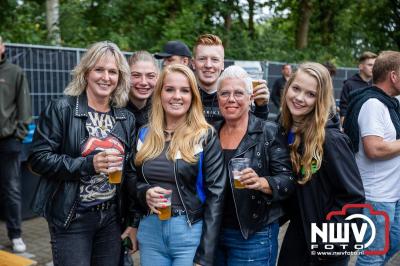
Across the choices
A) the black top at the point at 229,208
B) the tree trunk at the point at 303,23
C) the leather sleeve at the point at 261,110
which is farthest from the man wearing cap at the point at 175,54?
the tree trunk at the point at 303,23

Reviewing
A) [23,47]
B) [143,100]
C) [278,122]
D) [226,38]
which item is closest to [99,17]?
[226,38]

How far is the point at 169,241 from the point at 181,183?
358 mm

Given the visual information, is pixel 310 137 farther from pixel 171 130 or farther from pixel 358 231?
pixel 171 130

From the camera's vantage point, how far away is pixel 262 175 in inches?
109

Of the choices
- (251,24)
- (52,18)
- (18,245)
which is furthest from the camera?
(251,24)

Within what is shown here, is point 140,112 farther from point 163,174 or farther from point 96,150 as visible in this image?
point 163,174

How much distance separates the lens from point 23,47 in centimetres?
600

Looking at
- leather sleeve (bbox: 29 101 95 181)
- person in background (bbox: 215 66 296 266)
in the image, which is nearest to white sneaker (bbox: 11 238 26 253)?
leather sleeve (bbox: 29 101 95 181)

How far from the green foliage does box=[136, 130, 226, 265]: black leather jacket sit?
22.2 feet

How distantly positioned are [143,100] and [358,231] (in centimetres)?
189

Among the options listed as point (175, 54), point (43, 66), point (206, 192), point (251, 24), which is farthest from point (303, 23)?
point (206, 192)

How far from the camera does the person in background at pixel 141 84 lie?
11.7 ft

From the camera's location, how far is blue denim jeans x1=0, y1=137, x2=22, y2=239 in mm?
5090

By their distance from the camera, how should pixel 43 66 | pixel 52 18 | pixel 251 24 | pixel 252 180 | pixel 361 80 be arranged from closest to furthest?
pixel 252 180
pixel 43 66
pixel 361 80
pixel 52 18
pixel 251 24
